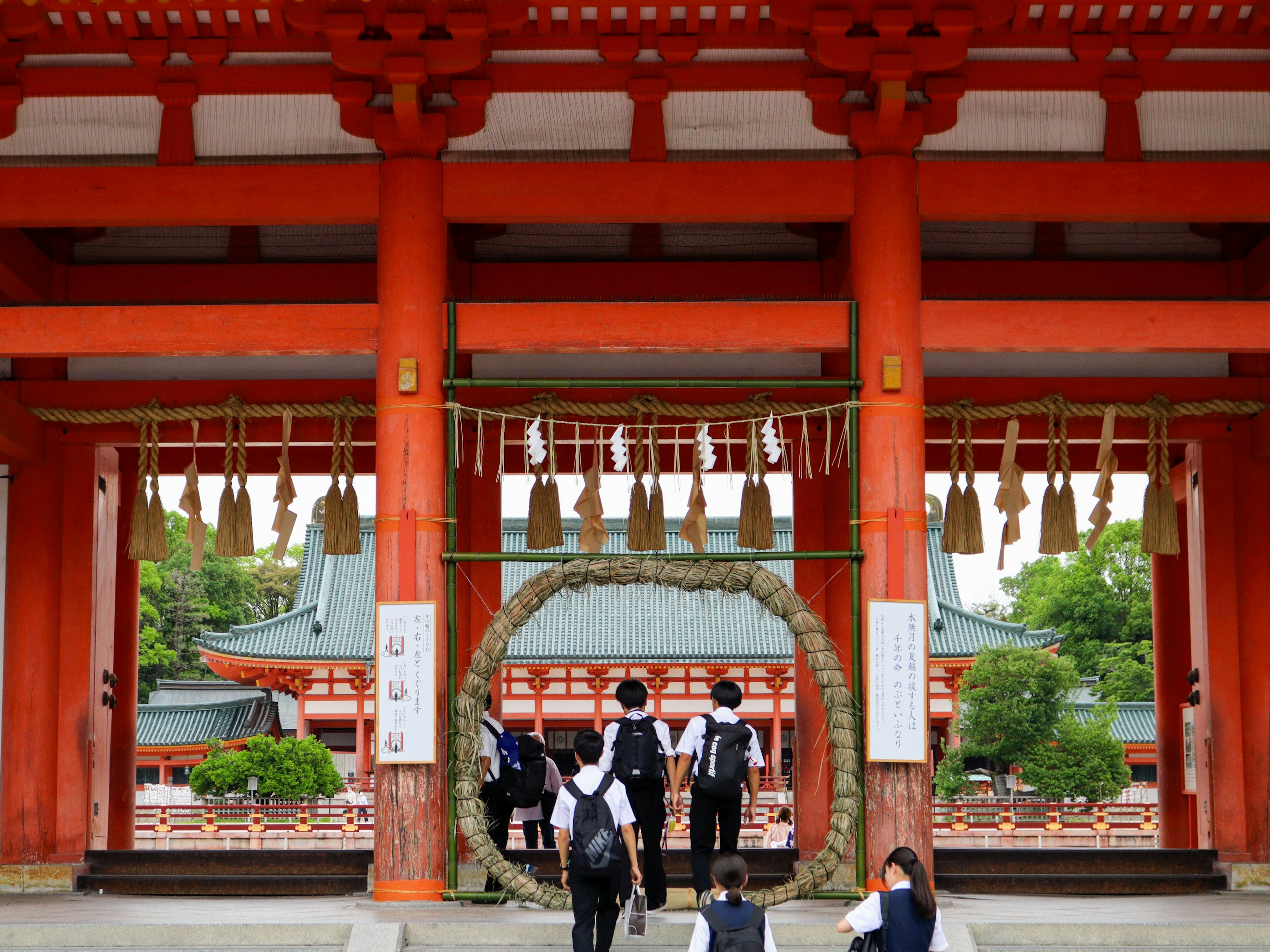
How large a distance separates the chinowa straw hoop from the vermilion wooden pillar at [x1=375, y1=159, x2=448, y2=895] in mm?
177

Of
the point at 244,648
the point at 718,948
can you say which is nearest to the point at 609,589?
the point at 244,648

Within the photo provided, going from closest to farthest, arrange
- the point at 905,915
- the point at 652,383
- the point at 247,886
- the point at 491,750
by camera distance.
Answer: the point at 905,915
the point at 652,383
the point at 491,750
the point at 247,886

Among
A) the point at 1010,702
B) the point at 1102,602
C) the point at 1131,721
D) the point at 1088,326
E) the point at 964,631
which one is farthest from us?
the point at 1102,602

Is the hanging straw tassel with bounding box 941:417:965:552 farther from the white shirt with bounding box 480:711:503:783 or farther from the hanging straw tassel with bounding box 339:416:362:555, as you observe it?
the hanging straw tassel with bounding box 339:416:362:555

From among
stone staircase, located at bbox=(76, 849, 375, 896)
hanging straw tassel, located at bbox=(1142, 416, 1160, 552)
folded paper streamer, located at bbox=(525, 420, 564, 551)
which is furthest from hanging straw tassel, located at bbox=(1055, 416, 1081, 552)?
stone staircase, located at bbox=(76, 849, 375, 896)

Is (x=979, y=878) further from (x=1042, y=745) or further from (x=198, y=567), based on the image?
(x=1042, y=745)

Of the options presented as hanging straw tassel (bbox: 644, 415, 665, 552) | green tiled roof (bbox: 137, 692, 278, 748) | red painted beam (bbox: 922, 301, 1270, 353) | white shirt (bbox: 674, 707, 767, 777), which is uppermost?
red painted beam (bbox: 922, 301, 1270, 353)

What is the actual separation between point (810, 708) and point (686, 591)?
3.40 metres

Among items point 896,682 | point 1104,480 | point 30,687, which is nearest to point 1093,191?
point 1104,480

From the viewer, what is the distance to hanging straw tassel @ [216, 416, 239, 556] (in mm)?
10367

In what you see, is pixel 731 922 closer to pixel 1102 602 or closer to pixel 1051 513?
pixel 1051 513

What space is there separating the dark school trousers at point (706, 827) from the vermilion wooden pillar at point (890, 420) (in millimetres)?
746

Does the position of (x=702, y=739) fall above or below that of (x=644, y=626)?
below

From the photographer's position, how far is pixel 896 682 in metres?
7.75
